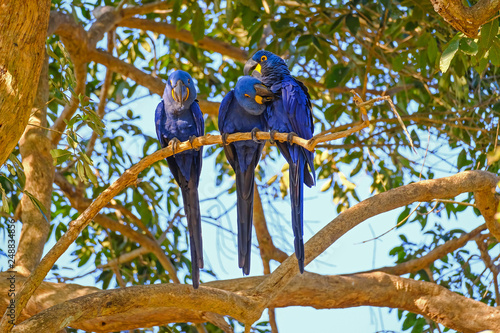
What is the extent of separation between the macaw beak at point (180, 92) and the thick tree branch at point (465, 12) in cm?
126

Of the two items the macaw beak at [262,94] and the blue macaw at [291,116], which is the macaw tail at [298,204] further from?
the macaw beak at [262,94]

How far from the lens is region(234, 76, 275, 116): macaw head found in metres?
2.79

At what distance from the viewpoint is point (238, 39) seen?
503 cm

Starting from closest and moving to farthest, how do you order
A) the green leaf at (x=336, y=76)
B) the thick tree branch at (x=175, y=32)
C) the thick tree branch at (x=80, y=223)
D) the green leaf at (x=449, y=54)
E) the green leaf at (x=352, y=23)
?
the thick tree branch at (x=80, y=223) < the green leaf at (x=449, y=54) < the green leaf at (x=352, y=23) < the green leaf at (x=336, y=76) < the thick tree branch at (x=175, y=32)

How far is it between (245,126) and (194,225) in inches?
24.8

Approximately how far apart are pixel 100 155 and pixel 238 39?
160 cm

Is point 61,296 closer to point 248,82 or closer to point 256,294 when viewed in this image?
point 256,294

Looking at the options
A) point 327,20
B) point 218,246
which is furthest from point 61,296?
point 327,20

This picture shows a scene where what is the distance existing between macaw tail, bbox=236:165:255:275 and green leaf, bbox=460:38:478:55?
3.77ft

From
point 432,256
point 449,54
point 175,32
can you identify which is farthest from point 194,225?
point 175,32

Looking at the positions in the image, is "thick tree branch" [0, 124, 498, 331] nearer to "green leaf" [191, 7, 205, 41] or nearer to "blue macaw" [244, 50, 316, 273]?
"blue macaw" [244, 50, 316, 273]

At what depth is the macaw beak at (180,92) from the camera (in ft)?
9.03

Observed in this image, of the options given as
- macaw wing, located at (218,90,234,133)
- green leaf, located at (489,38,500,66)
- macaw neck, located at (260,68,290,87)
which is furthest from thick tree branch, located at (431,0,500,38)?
macaw wing, located at (218,90,234,133)

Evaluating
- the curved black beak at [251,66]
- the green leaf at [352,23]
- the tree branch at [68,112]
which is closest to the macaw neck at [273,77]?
the curved black beak at [251,66]
